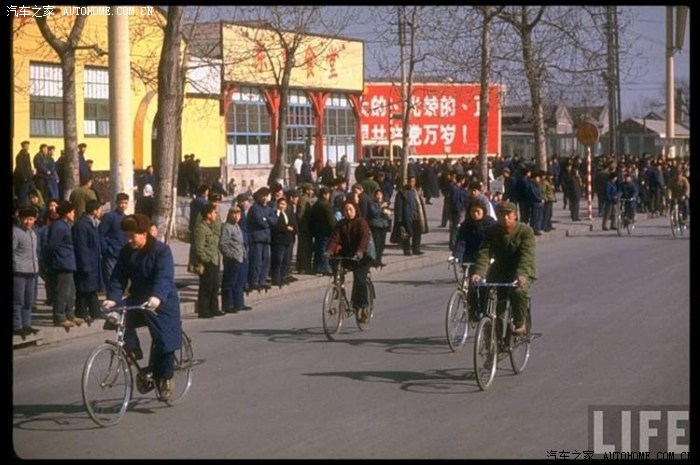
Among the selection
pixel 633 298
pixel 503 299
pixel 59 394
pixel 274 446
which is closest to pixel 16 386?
pixel 59 394

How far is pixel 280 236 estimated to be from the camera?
66.3ft

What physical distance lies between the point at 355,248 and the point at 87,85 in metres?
20.5

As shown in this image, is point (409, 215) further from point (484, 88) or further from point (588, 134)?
point (588, 134)

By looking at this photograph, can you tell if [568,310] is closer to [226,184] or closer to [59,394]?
[59,394]

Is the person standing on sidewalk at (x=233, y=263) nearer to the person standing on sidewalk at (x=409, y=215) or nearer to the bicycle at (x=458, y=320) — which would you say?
the bicycle at (x=458, y=320)

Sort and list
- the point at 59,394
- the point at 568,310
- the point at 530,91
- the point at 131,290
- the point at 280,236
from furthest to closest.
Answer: the point at 530,91 < the point at 280,236 < the point at 568,310 < the point at 59,394 < the point at 131,290

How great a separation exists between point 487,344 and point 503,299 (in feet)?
1.96

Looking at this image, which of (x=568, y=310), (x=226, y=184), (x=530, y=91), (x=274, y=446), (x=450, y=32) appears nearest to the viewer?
(x=274, y=446)

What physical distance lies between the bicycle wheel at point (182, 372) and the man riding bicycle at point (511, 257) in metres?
2.79

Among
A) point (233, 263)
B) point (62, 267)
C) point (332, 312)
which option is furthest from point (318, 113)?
point (332, 312)

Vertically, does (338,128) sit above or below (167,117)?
above

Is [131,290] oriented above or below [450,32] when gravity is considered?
below

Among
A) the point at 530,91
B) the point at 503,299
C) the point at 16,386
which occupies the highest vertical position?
the point at 530,91

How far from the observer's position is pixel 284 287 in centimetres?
2053
